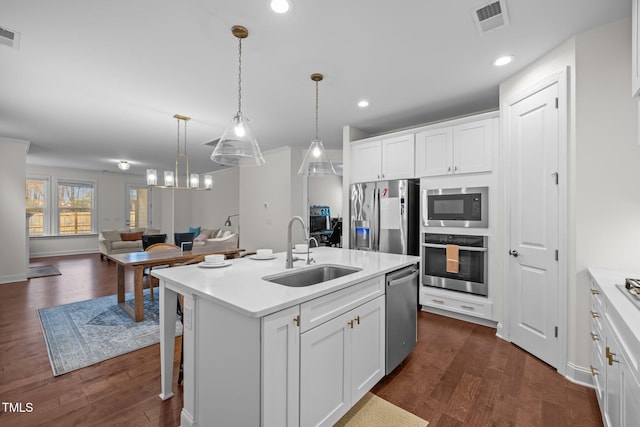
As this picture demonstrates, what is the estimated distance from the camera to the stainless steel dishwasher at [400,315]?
2045mm

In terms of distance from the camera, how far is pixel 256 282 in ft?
5.24

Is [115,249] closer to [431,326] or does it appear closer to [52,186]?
[52,186]

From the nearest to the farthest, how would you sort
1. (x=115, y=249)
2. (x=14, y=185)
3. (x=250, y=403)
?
(x=250, y=403) < (x=14, y=185) < (x=115, y=249)

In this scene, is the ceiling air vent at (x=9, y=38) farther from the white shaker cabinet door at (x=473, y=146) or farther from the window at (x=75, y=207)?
the window at (x=75, y=207)

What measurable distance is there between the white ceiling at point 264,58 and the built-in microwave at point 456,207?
1084mm

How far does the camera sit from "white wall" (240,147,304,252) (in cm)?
539

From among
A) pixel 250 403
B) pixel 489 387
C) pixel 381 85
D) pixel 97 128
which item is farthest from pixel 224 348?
pixel 97 128

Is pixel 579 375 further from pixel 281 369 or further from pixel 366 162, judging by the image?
pixel 366 162

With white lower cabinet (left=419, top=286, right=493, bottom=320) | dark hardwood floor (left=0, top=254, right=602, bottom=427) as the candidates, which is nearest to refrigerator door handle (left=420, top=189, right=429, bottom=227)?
white lower cabinet (left=419, top=286, right=493, bottom=320)

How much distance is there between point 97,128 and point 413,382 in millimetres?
5329

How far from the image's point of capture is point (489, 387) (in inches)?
78.6

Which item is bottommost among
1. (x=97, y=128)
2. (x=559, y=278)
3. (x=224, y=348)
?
(x=224, y=348)

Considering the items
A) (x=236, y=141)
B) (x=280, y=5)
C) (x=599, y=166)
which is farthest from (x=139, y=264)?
(x=599, y=166)

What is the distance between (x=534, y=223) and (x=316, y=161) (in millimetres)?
1994
